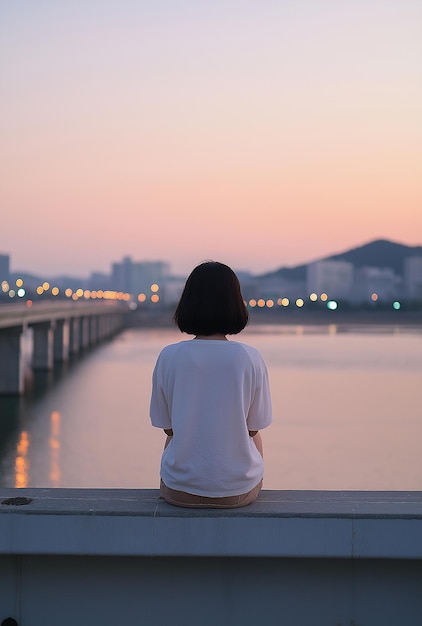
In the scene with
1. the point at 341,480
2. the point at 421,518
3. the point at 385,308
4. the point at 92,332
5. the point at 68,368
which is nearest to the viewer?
the point at 421,518

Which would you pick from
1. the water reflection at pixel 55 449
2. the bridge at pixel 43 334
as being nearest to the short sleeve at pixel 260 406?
the water reflection at pixel 55 449

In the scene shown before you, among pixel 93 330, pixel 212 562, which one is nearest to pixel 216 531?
pixel 212 562

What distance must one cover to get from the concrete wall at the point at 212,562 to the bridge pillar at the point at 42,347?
4868 centimetres

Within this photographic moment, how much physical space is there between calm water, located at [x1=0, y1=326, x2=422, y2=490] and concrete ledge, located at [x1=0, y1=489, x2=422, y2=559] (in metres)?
16.0

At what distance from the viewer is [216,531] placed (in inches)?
144

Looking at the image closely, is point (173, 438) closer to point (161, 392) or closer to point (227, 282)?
point (161, 392)

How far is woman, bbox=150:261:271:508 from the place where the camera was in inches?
150

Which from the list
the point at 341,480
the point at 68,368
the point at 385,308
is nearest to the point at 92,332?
the point at 68,368

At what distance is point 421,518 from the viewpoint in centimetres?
361

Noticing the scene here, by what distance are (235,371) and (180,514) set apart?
0.68 metres

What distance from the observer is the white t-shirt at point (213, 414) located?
3812 millimetres

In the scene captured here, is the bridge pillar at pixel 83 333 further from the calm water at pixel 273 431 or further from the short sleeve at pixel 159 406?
the short sleeve at pixel 159 406

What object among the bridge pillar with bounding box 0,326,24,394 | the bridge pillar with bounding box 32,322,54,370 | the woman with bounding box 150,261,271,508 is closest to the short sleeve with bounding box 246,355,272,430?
the woman with bounding box 150,261,271,508

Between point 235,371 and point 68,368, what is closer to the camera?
point 235,371
